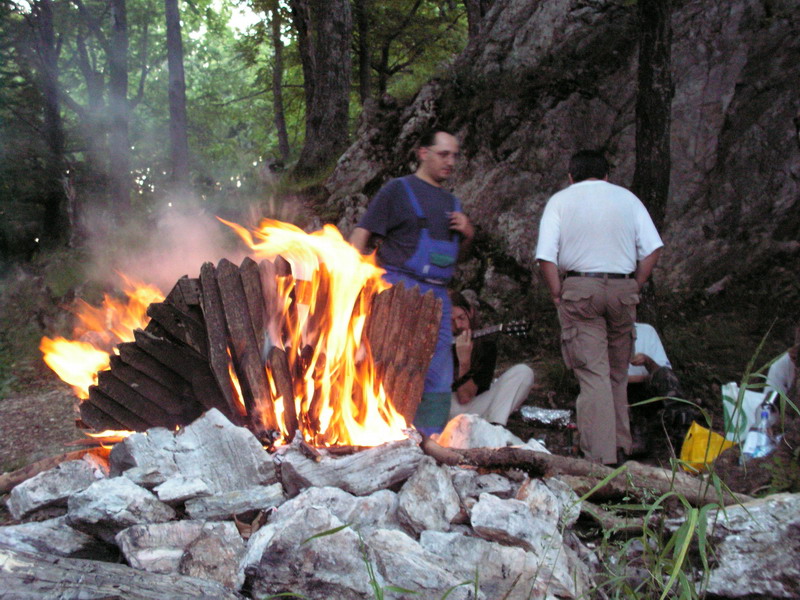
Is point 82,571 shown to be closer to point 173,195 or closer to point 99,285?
point 99,285

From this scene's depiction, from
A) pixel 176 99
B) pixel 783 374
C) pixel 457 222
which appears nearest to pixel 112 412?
pixel 457 222

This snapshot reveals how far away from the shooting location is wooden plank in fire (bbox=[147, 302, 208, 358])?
3.13 meters

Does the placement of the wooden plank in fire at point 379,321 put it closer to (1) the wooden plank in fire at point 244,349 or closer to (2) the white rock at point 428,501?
(1) the wooden plank in fire at point 244,349

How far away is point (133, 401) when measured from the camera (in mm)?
3225

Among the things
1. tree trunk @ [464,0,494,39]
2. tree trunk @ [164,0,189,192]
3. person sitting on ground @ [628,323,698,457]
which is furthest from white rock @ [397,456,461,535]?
tree trunk @ [164,0,189,192]

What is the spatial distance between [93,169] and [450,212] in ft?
44.1

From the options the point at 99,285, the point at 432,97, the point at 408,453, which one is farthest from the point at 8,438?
the point at 432,97

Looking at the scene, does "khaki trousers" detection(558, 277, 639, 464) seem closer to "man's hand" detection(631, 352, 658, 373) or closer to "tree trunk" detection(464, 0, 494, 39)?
"man's hand" detection(631, 352, 658, 373)

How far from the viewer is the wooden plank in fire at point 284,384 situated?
321 cm

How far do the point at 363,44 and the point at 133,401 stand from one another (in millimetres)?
13494

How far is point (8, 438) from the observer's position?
21.5 feet

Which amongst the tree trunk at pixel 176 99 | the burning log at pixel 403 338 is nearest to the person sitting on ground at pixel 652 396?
the burning log at pixel 403 338

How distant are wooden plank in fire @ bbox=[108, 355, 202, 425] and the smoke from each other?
7067 millimetres

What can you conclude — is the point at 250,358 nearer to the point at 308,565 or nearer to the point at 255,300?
the point at 255,300
